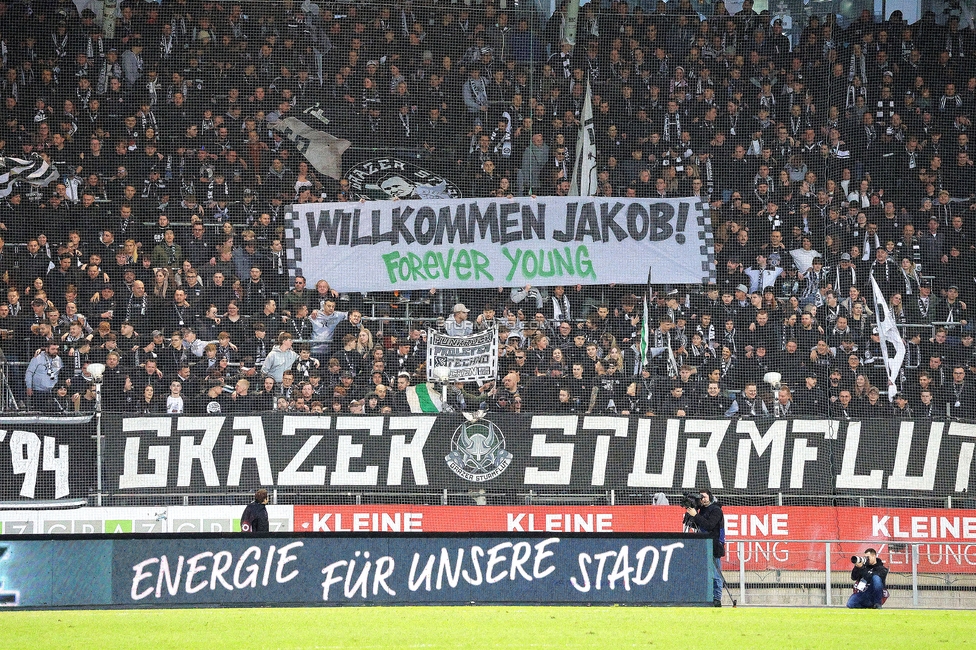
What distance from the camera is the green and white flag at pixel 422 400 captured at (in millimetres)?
16562

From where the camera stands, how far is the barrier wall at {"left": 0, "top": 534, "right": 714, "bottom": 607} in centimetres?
1098

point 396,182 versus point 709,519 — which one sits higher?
point 396,182

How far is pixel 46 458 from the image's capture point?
1492 centimetres

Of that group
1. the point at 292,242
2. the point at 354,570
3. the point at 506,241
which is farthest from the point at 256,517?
the point at 506,241

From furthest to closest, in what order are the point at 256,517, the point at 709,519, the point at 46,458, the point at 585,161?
the point at 585,161 → the point at 46,458 → the point at 709,519 → the point at 256,517

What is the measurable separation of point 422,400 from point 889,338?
21.3 ft

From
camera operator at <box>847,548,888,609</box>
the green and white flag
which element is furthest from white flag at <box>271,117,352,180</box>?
camera operator at <box>847,548,888,609</box>

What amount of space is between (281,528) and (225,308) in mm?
3324

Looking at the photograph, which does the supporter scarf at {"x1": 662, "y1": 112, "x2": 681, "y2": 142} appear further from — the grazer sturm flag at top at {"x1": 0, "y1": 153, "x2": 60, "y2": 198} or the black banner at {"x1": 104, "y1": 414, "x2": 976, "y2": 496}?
the grazer sturm flag at top at {"x1": 0, "y1": 153, "x2": 60, "y2": 198}

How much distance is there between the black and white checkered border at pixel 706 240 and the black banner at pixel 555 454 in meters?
2.69

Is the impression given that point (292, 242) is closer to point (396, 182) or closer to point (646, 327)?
point (396, 182)

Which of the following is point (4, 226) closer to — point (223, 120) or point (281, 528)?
point (223, 120)

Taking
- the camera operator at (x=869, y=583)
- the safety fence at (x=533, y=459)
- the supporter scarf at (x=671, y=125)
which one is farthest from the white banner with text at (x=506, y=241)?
Answer: the camera operator at (x=869, y=583)

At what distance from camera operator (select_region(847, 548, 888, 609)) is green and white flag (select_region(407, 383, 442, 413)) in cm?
606
